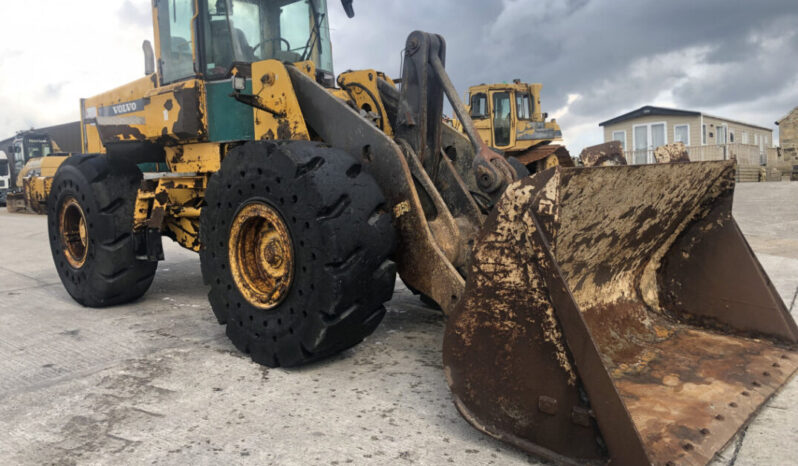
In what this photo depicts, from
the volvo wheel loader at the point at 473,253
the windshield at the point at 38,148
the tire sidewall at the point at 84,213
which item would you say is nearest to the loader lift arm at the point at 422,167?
the volvo wheel loader at the point at 473,253

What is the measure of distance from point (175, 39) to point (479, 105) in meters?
13.3

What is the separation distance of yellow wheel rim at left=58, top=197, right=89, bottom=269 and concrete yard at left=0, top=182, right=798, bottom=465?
70cm

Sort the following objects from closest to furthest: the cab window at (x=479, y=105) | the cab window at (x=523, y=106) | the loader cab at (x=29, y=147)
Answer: the cab window at (x=479, y=105) → the cab window at (x=523, y=106) → the loader cab at (x=29, y=147)

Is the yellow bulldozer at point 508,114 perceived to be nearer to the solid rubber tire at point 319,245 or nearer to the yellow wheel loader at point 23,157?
the solid rubber tire at point 319,245

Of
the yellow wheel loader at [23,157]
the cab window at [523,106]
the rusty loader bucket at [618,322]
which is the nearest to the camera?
the rusty loader bucket at [618,322]

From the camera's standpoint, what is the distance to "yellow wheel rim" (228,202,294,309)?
11.0ft

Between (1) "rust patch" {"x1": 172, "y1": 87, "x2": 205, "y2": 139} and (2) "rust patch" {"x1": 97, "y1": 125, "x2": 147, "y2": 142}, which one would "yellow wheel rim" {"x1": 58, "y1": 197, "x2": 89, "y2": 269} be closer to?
(2) "rust patch" {"x1": 97, "y1": 125, "x2": 147, "y2": 142}

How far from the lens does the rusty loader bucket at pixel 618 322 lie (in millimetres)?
2225

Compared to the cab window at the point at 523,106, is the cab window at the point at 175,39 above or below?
below

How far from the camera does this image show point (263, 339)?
11.3 ft

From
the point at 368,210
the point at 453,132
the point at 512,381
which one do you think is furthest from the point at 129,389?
the point at 453,132

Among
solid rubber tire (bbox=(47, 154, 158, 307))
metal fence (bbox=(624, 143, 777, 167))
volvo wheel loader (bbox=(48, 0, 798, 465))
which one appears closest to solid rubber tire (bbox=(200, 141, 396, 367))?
volvo wheel loader (bbox=(48, 0, 798, 465))

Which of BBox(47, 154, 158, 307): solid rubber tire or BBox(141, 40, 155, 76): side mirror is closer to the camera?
BBox(47, 154, 158, 307): solid rubber tire

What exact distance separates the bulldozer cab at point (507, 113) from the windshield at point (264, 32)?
12.2 meters
